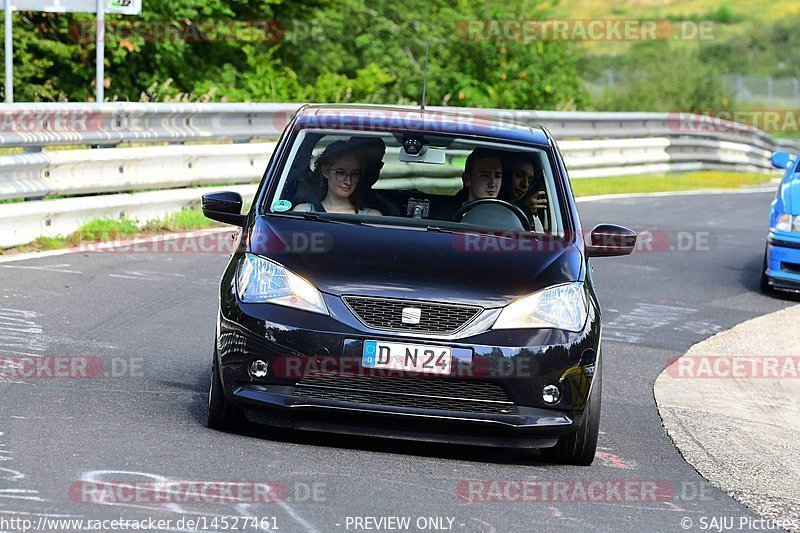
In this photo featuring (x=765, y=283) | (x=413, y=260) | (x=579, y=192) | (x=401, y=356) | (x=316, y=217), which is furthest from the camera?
(x=579, y=192)

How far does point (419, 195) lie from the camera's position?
305 inches

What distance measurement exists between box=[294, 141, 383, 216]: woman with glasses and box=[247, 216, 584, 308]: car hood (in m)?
0.46

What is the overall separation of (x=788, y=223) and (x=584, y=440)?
6859mm

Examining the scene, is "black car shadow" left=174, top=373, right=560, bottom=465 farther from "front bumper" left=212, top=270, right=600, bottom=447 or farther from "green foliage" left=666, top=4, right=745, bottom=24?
"green foliage" left=666, top=4, right=745, bottom=24

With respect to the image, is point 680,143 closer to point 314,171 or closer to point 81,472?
point 314,171

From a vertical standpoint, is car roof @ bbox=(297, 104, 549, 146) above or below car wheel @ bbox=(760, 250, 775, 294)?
above

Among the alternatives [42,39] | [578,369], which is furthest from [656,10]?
[578,369]

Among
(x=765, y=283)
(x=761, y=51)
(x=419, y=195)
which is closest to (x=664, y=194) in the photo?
(x=765, y=283)

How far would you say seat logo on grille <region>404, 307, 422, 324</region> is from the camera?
6137 millimetres

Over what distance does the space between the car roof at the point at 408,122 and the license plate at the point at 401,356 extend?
64.3 inches

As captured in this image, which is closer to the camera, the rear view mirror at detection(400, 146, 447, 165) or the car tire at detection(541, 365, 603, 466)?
the car tire at detection(541, 365, 603, 466)

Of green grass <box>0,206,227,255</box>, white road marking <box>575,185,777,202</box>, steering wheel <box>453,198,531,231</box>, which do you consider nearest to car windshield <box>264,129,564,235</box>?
steering wheel <box>453,198,531,231</box>

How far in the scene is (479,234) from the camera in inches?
275

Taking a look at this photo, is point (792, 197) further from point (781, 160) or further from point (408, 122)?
point (408, 122)
